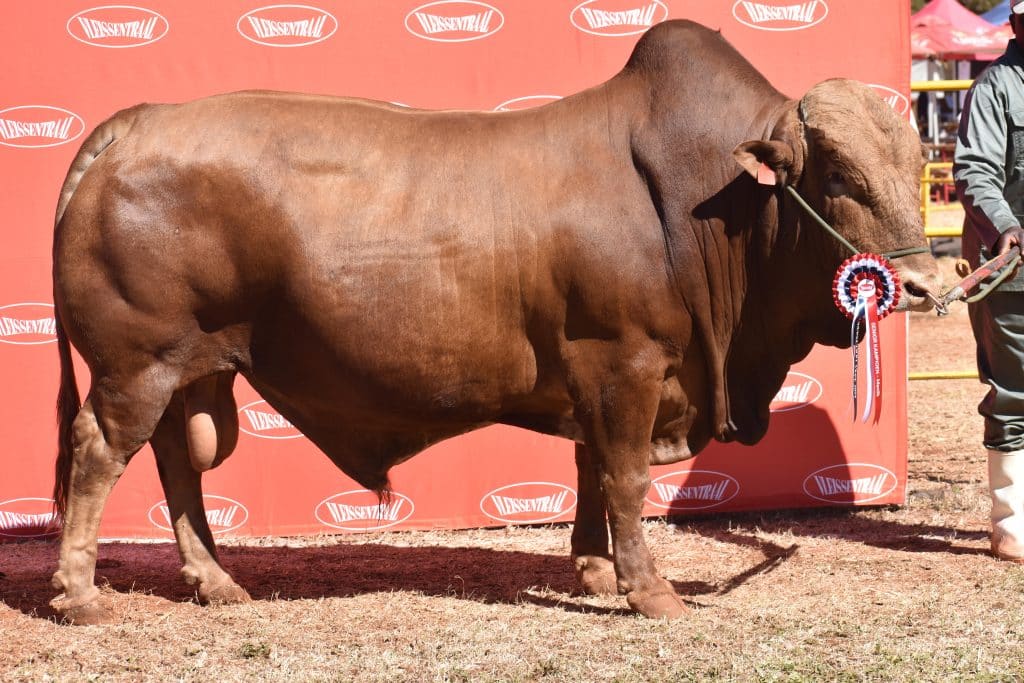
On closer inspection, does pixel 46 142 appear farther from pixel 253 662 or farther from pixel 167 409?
pixel 253 662

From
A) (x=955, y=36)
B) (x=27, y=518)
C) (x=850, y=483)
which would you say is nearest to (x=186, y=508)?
(x=27, y=518)

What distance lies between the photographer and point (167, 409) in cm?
522

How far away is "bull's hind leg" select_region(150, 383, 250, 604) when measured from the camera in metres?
5.20

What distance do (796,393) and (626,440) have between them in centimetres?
212

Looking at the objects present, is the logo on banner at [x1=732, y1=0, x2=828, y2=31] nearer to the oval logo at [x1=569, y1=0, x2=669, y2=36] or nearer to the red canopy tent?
the oval logo at [x1=569, y1=0, x2=669, y2=36]

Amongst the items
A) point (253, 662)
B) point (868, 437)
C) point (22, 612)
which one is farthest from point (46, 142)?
point (868, 437)

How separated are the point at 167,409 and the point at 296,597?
98 cm

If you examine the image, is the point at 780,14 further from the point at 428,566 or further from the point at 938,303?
the point at 428,566

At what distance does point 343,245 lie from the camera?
15.4ft

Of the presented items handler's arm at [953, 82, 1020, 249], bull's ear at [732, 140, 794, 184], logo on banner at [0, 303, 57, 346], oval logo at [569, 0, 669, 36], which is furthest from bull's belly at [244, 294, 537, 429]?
oval logo at [569, 0, 669, 36]

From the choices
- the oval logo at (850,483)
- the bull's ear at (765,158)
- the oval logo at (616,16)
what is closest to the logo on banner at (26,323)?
the oval logo at (616,16)

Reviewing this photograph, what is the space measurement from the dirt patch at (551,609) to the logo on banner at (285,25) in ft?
8.45

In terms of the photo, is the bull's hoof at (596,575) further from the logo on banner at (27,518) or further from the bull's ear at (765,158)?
the logo on banner at (27,518)

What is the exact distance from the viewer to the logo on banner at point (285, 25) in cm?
614
